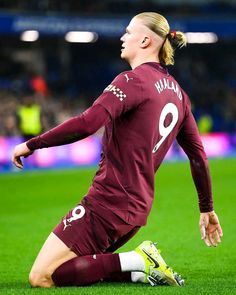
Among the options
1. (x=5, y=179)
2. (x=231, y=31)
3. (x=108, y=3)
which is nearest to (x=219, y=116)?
(x=231, y=31)

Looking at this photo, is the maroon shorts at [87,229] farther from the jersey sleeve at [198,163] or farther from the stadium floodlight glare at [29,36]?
the stadium floodlight glare at [29,36]

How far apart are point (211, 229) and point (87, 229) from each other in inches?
37.4

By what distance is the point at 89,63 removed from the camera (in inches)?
1304

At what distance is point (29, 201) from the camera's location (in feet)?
42.8

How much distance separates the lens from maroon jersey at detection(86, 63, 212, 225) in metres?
5.54

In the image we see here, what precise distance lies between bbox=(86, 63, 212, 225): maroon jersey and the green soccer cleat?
0.22 m

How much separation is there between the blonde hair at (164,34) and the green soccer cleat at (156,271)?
1.33 m

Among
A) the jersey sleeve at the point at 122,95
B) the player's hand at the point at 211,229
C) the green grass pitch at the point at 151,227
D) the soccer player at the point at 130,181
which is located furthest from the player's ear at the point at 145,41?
the green grass pitch at the point at 151,227

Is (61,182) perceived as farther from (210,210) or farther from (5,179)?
(210,210)

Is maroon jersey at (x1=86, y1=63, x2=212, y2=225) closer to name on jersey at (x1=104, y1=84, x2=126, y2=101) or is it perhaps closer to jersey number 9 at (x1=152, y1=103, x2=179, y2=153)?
jersey number 9 at (x1=152, y1=103, x2=179, y2=153)

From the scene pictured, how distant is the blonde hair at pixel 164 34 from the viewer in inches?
219

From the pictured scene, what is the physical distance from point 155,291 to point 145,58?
1.57m

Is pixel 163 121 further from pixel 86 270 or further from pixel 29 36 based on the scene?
pixel 29 36

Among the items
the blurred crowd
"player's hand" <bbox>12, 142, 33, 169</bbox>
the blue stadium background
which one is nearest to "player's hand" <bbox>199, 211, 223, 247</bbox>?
"player's hand" <bbox>12, 142, 33, 169</bbox>
